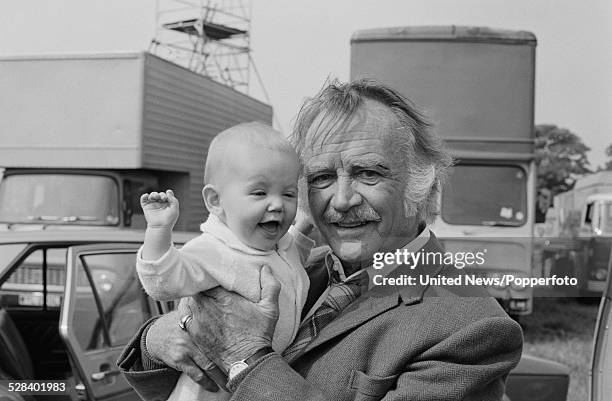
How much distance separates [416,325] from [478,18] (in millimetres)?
1878

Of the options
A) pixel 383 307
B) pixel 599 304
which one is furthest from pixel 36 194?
pixel 383 307

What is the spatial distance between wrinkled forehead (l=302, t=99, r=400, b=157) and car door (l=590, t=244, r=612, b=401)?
1074mm

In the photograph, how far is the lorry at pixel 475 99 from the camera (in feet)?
10.4

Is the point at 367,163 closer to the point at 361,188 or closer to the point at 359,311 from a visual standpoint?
the point at 361,188

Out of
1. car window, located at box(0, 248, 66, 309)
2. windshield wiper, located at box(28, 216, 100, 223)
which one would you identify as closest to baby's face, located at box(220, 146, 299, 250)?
car window, located at box(0, 248, 66, 309)

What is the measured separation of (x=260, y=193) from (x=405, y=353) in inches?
16.8

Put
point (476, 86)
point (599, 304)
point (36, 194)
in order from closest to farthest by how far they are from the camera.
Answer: point (599, 304) → point (476, 86) → point (36, 194)

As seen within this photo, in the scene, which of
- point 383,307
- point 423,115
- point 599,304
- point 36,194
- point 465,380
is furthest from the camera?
point 36,194

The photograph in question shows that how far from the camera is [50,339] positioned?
11.8 ft

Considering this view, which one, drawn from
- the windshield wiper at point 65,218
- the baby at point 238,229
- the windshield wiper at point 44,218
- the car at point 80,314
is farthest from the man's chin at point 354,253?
the windshield wiper at point 44,218

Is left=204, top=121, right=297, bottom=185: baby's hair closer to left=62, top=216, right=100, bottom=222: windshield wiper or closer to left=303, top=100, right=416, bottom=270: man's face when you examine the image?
left=303, top=100, right=416, bottom=270: man's face

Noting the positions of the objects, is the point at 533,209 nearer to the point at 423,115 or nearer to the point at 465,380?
the point at 423,115

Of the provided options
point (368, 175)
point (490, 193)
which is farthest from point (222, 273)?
point (490, 193)

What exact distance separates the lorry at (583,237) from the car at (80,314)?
0.70m
